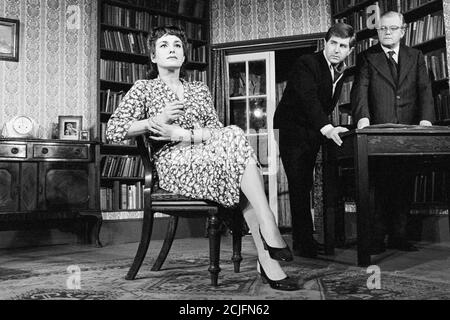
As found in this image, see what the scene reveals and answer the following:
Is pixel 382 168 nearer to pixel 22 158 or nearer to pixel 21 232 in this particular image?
pixel 22 158

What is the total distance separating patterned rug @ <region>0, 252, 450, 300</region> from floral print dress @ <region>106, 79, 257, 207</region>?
404 millimetres

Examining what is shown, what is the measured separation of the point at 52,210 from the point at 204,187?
2526 millimetres

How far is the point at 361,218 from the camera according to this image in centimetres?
259

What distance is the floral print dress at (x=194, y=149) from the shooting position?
2014 mm

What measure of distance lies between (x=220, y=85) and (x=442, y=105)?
2.43m

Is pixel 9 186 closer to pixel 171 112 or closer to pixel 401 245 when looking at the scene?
pixel 171 112

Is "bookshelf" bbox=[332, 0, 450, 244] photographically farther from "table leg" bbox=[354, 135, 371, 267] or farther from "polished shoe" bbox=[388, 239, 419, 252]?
"table leg" bbox=[354, 135, 371, 267]

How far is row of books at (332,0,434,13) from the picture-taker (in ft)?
13.6

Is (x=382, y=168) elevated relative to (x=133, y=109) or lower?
lower

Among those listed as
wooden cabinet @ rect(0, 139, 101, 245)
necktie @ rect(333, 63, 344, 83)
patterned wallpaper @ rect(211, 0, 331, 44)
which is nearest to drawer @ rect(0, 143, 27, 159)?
wooden cabinet @ rect(0, 139, 101, 245)

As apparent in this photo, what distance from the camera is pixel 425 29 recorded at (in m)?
4.04

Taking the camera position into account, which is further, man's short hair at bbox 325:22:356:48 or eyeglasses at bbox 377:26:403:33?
eyeglasses at bbox 377:26:403:33

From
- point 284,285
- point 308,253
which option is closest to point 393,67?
point 308,253

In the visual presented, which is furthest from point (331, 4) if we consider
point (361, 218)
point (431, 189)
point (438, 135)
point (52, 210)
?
point (52, 210)
